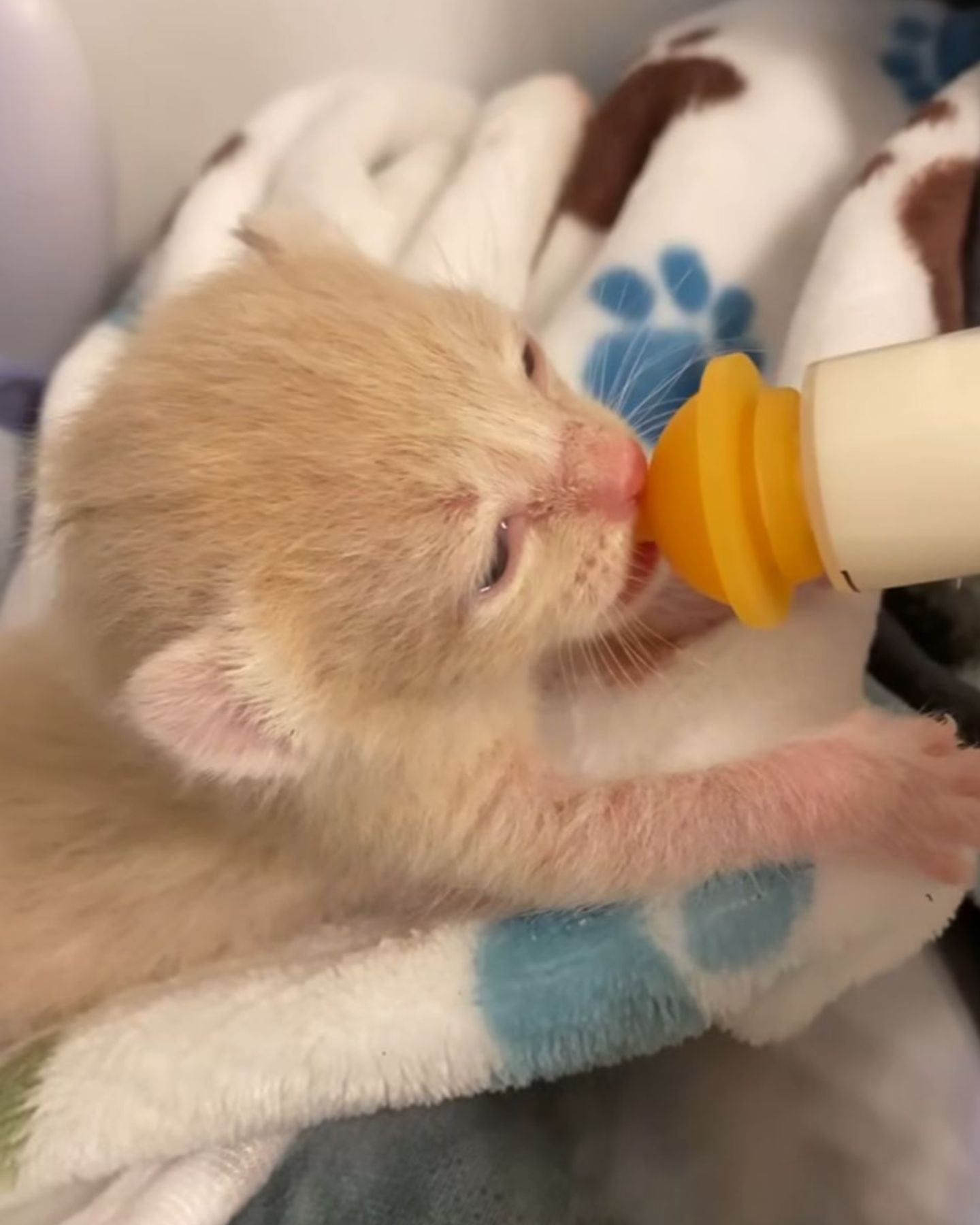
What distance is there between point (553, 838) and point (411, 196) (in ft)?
2.37

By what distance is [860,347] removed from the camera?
3.09 ft

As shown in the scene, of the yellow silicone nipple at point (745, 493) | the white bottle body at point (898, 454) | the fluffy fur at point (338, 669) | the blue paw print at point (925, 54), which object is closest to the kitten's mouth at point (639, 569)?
the fluffy fur at point (338, 669)

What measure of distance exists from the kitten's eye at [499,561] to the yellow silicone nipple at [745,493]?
12cm

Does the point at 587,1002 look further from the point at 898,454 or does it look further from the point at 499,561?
the point at 898,454

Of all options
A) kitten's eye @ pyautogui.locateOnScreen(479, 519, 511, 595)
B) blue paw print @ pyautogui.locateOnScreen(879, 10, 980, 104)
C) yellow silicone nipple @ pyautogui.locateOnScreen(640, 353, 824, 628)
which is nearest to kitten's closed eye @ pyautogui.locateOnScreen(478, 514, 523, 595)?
kitten's eye @ pyautogui.locateOnScreen(479, 519, 511, 595)

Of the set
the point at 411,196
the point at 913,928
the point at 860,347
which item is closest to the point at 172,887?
the point at 913,928

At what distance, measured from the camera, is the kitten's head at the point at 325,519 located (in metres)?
0.77

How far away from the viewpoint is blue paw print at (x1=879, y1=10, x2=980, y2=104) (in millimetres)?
1176

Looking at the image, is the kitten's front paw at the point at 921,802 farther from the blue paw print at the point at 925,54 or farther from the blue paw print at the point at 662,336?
the blue paw print at the point at 925,54

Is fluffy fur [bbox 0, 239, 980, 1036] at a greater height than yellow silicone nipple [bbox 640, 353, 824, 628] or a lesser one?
lesser

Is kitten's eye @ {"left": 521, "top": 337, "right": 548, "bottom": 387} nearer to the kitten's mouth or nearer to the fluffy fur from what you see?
the fluffy fur

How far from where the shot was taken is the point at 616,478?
81 cm

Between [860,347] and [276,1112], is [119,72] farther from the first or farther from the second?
[276,1112]

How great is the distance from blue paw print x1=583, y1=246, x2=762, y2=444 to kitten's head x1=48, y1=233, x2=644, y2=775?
219mm
